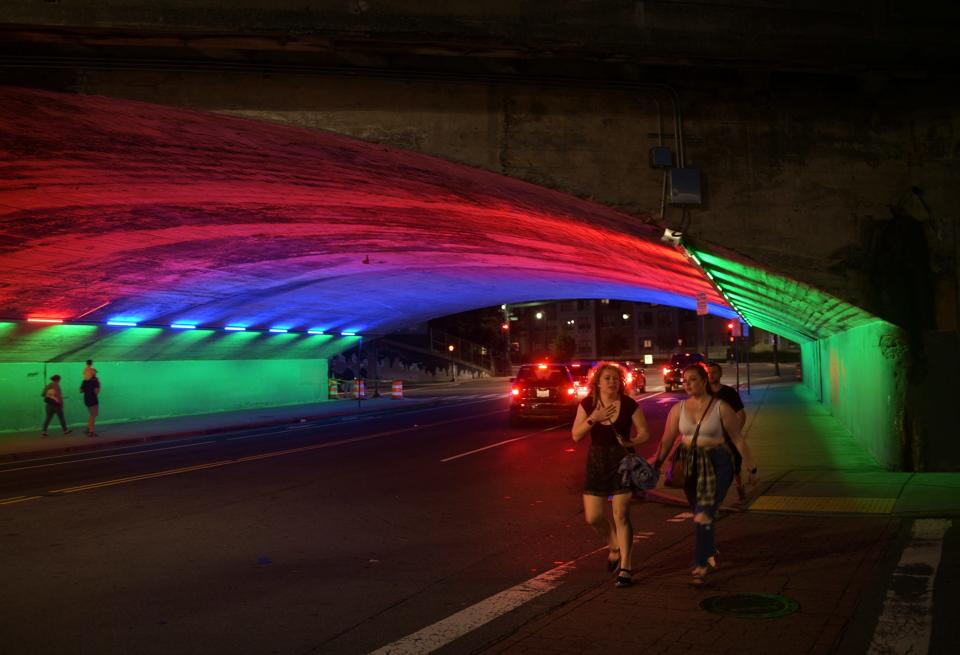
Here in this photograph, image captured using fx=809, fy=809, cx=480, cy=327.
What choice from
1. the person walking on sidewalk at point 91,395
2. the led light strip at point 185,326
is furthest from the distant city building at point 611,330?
the person walking on sidewalk at point 91,395

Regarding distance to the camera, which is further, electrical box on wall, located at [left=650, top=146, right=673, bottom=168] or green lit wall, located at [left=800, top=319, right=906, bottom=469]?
green lit wall, located at [left=800, top=319, right=906, bottom=469]

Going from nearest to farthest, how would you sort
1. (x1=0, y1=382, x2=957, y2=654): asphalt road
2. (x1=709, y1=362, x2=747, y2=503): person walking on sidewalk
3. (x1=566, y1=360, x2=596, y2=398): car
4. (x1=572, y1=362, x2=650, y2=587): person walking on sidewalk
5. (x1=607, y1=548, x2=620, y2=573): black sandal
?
(x1=0, y1=382, x2=957, y2=654): asphalt road
(x1=572, y1=362, x2=650, y2=587): person walking on sidewalk
(x1=607, y1=548, x2=620, y2=573): black sandal
(x1=709, y1=362, x2=747, y2=503): person walking on sidewalk
(x1=566, y1=360, x2=596, y2=398): car

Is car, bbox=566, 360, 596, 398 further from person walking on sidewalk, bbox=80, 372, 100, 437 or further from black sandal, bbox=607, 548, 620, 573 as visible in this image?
black sandal, bbox=607, 548, 620, 573

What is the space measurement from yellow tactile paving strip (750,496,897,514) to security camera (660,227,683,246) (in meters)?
3.66

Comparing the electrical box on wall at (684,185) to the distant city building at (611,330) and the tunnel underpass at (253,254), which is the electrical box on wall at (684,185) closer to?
the tunnel underpass at (253,254)

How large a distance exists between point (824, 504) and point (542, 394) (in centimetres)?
1337

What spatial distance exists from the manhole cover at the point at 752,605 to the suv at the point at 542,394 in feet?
53.9

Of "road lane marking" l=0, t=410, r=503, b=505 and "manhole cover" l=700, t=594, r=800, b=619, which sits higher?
"road lane marking" l=0, t=410, r=503, b=505

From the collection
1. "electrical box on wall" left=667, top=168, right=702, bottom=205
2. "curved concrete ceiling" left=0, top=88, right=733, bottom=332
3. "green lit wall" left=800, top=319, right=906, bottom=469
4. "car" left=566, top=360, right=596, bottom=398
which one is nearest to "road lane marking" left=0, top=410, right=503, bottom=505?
"car" left=566, top=360, right=596, bottom=398

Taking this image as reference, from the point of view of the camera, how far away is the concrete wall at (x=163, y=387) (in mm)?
24703

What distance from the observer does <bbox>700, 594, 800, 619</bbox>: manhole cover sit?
562 centimetres

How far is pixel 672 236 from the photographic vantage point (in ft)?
37.5

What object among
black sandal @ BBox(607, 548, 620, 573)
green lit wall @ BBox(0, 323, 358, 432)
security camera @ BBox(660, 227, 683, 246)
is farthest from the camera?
green lit wall @ BBox(0, 323, 358, 432)

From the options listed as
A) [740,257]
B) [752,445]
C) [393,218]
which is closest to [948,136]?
[740,257]
